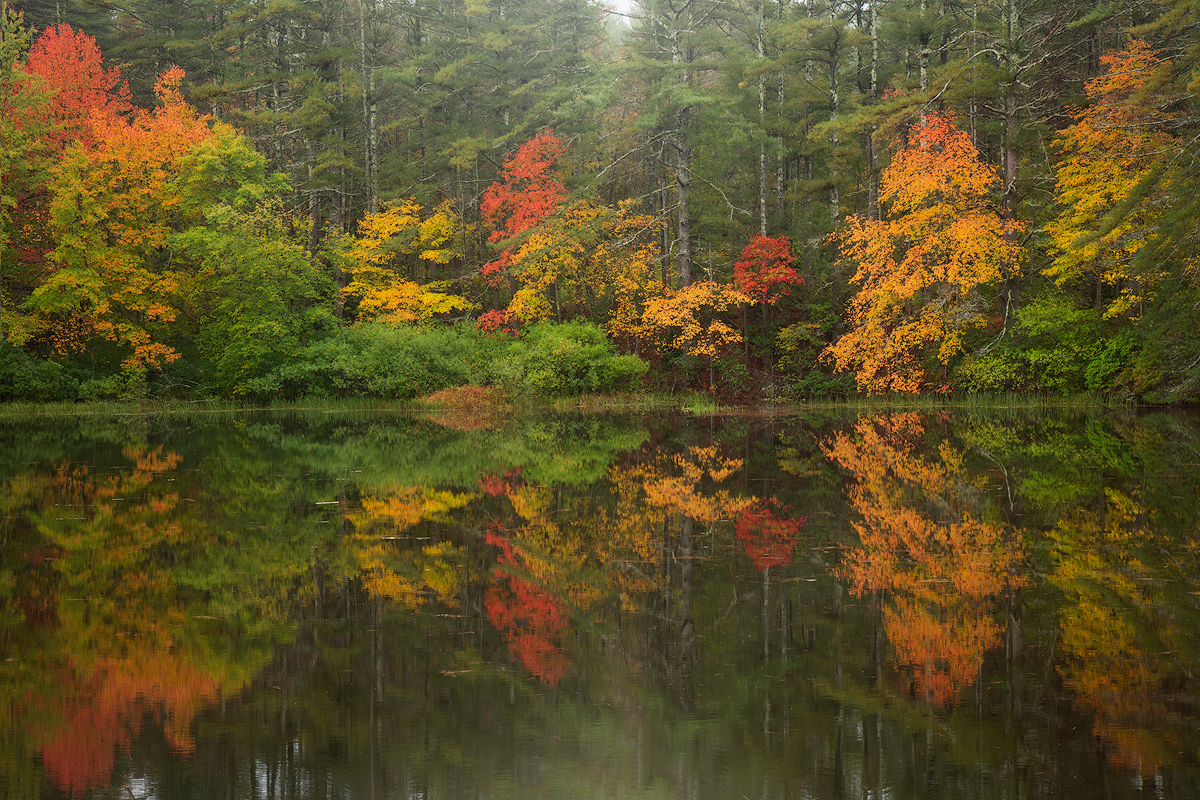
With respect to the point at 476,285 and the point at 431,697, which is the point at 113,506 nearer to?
Result: the point at 431,697

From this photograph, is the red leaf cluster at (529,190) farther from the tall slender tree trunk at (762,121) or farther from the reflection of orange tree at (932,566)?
the reflection of orange tree at (932,566)

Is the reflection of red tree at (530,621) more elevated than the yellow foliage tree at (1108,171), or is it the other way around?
the yellow foliage tree at (1108,171)

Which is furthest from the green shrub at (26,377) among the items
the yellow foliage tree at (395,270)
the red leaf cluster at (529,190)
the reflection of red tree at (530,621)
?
the reflection of red tree at (530,621)

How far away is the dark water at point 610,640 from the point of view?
348cm

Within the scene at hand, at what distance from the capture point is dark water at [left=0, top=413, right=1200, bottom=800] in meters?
3.48

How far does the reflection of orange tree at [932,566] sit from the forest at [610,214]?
11.4 meters

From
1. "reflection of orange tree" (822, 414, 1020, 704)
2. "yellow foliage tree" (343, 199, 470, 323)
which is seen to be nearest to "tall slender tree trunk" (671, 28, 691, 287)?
"yellow foliage tree" (343, 199, 470, 323)

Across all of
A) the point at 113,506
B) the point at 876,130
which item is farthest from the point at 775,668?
the point at 876,130

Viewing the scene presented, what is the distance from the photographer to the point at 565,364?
3012cm

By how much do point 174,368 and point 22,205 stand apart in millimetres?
7146

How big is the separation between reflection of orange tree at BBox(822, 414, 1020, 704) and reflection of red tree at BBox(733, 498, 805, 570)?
0.53m

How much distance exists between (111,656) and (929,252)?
78.6 feet

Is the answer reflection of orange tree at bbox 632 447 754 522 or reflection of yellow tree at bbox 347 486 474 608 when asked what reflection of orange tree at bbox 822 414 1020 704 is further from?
reflection of yellow tree at bbox 347 486 474 608

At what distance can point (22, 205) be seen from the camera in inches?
1185
